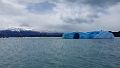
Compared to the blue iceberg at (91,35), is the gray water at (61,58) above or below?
below

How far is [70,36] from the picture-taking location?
107 metres

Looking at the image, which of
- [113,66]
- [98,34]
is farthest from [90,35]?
[113,66]

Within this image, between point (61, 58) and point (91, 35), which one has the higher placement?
point (91, 35)

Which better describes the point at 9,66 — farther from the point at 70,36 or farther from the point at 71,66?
the point at 70,36

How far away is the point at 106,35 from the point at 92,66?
275 feet

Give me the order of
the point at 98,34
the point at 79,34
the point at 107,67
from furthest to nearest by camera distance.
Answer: the point at 79,34, the point at 98,34, the point at 107,67

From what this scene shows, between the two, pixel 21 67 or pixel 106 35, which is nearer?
pixel 21 67

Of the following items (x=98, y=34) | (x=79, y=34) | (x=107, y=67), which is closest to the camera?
(x=107, y=67)

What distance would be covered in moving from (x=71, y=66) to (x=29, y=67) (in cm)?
368

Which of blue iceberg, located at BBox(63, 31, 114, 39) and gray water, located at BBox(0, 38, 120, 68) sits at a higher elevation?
blue iceberg, located at BBox(63, 31, 114, 39)

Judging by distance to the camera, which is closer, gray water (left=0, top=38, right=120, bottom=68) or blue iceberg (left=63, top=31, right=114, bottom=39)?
gray water (left=0, top=38, right=120, bottom=68)

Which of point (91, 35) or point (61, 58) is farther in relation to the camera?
point (91, 35)

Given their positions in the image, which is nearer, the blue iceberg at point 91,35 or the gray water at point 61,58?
the gray water at point 61,58

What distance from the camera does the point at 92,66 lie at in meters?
18.7
